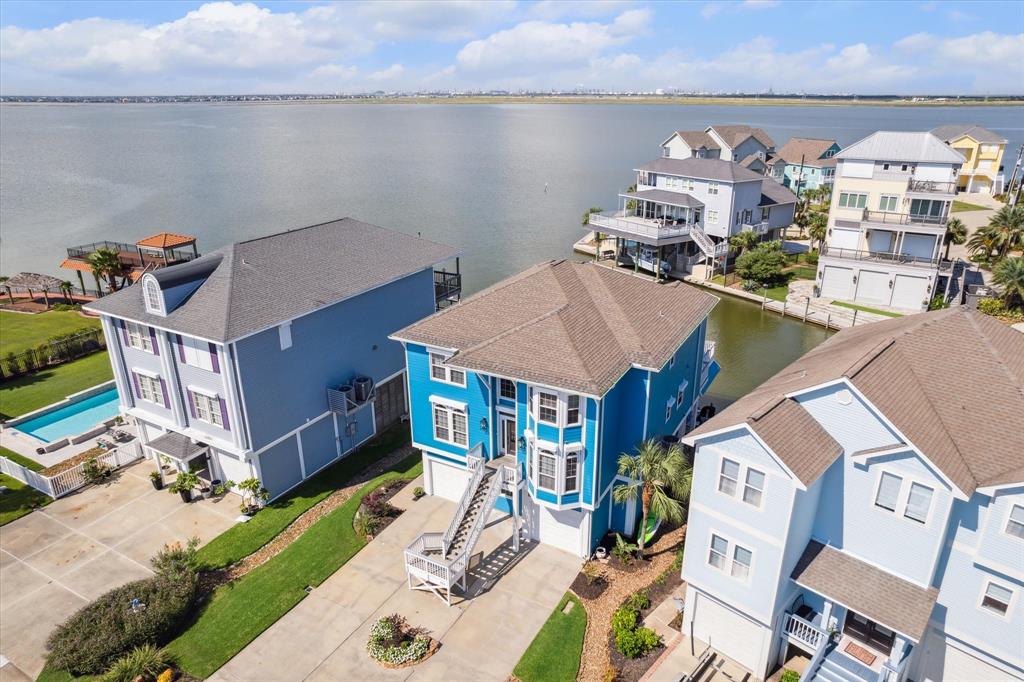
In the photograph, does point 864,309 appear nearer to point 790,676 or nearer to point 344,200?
point 790,676

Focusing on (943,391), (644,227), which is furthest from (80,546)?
(644,227)

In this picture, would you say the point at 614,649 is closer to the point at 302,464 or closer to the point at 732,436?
the point at 732,436

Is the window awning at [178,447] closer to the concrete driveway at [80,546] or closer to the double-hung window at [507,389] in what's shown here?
the concrete driveway at [80,546]

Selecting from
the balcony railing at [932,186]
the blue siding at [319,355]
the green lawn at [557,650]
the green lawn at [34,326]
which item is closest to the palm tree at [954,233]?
the balcony railing at [932,186]

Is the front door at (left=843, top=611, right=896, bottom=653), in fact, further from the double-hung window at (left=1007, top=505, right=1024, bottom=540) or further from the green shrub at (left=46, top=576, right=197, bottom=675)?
the green shrub at (left=46, top=576, right=197, bottom=675)

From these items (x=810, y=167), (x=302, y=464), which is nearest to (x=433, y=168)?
(x=810, y=167)

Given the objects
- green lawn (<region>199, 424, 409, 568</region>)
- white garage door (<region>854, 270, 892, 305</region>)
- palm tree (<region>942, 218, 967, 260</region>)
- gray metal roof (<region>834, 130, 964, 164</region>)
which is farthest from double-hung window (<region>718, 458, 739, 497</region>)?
palm tree (<region>942, 218, 967, 260</region>)
